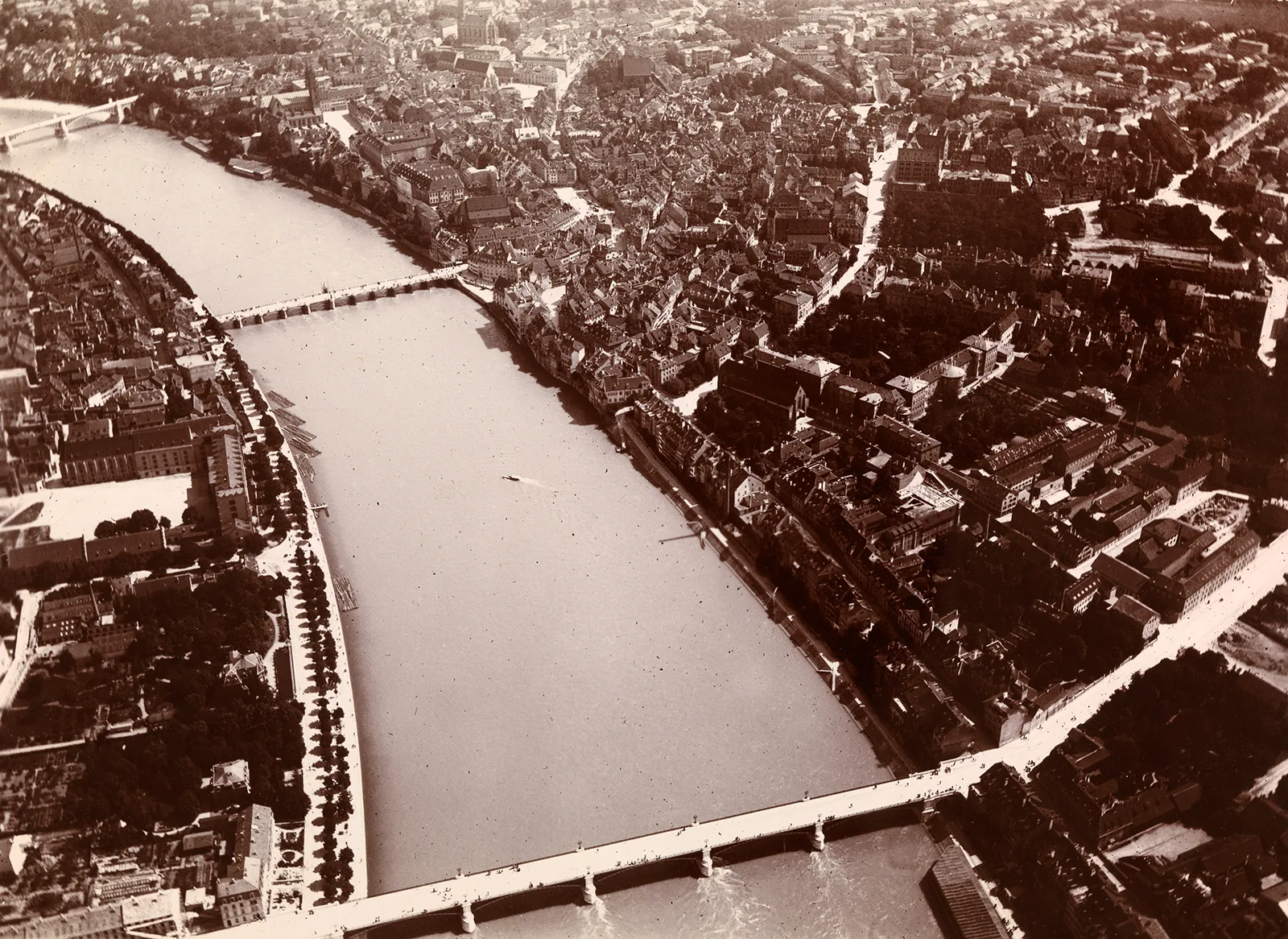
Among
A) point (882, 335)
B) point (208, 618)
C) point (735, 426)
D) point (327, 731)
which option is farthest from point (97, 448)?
point (882, 335)

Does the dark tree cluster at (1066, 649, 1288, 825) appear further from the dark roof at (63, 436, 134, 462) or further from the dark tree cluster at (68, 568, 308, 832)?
the dark roof at (63, 436, 134, 462)

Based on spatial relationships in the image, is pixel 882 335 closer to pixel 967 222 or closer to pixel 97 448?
pixel 967 222

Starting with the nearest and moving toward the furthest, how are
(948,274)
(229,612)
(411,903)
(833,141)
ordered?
(411,903), (229,612), (948,274), (833,141)

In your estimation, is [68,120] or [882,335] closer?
[882,335]

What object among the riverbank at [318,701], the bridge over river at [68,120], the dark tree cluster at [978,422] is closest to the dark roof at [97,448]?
the riverbank at [318,701]

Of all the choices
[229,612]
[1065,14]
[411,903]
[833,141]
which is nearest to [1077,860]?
[411,903]

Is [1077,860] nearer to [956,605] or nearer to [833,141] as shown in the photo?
[956,605]

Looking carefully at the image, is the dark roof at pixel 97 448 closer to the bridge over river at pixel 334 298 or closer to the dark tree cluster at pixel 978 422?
the bridge over river at pixel 334 298
